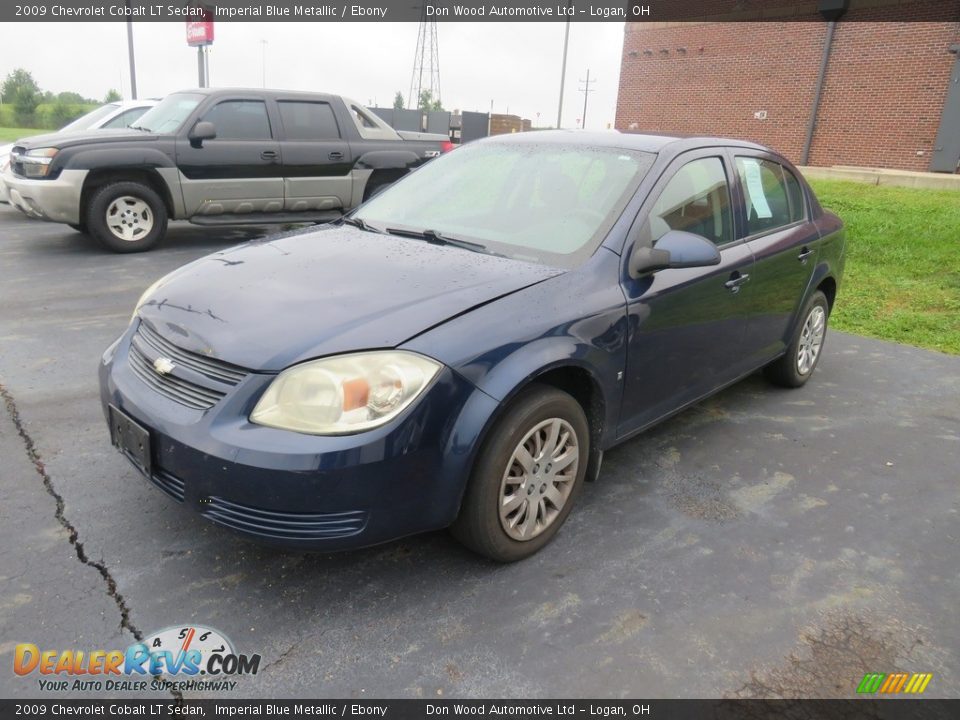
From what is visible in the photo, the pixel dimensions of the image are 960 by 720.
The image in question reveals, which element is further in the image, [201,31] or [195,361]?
[201,31]

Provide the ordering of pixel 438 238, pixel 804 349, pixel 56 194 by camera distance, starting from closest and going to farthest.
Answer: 1. pixel 438 238
2. pixel 804 349
3. pixel 56 194

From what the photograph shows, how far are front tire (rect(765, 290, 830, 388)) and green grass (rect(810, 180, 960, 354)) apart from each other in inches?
71.0

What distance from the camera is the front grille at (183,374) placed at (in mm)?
2379

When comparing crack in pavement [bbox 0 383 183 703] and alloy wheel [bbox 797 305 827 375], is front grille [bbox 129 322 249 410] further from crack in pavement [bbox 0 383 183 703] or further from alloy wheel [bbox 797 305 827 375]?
alloy wheel [bbox 797 305 827 375]

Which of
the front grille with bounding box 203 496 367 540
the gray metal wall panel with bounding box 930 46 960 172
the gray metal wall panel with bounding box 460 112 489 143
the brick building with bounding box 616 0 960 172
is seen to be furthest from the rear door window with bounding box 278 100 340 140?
the gray metal wall panel with bounding box 460 112 489 143

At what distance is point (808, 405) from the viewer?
15.2 feet

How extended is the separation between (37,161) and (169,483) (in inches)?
271

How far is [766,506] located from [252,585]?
7.39 feet

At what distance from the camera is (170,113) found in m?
8.56

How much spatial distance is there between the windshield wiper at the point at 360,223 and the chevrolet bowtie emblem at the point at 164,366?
4.11ft

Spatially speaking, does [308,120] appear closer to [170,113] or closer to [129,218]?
[170,113]

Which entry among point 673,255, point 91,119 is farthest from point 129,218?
point 673,255
